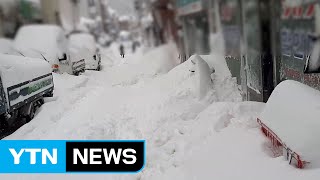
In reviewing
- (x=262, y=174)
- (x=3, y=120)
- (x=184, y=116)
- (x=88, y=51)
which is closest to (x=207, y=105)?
(x=184, y=116)

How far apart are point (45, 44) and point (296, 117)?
1047mm

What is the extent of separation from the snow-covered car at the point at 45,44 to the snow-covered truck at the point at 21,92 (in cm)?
131

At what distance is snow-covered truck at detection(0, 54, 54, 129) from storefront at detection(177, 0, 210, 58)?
61.1 inches

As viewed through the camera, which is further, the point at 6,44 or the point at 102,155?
the point at 102,155

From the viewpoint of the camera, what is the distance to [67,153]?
3.82 feet

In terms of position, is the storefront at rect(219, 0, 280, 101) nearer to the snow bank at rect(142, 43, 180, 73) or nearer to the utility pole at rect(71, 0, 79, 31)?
the snow bank at rect(142, 43, 180, 73)

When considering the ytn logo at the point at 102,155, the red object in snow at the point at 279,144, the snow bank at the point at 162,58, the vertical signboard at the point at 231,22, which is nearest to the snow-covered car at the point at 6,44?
the snow bank at the point at 162,58

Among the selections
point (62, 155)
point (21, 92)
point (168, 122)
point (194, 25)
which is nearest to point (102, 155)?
point (62, 155)

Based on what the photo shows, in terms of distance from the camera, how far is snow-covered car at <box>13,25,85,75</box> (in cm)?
64

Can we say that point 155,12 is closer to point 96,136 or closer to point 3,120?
point 96,136

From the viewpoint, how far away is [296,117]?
145 centimetres

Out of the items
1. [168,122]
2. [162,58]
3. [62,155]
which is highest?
[162,58]

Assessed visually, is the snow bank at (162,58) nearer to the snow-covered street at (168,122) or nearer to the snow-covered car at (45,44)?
the snow-covered street at (168,122)

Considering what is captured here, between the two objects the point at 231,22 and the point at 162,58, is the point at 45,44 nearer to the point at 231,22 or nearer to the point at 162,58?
the point at 162,58
